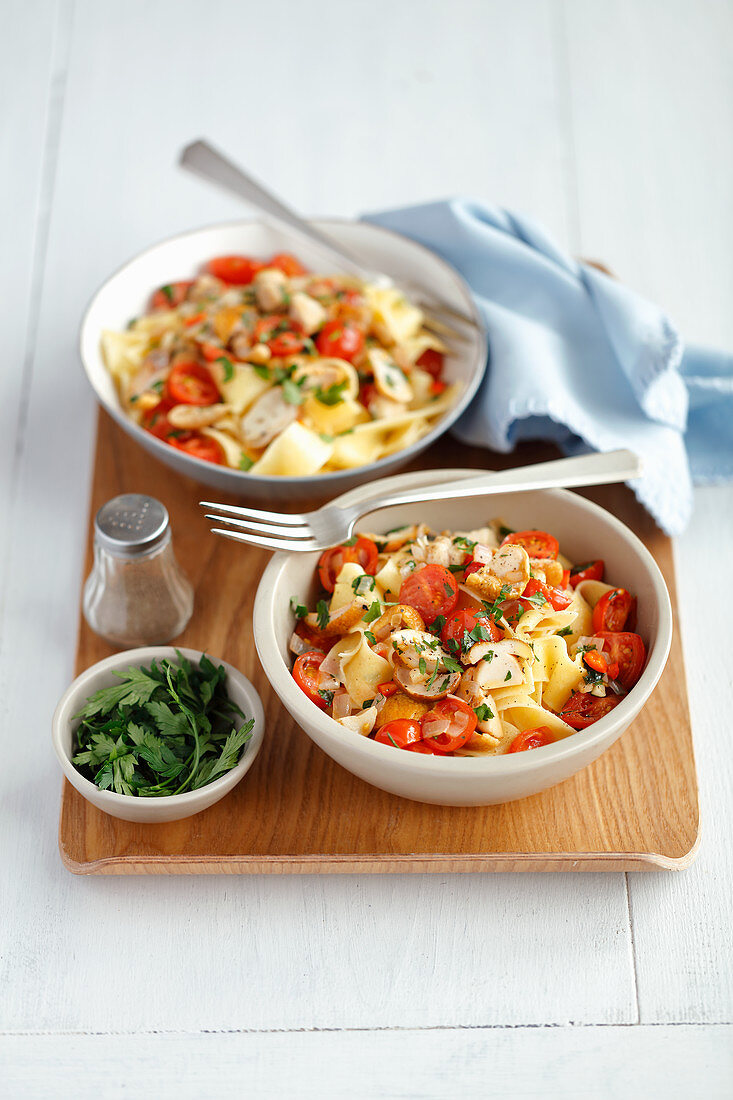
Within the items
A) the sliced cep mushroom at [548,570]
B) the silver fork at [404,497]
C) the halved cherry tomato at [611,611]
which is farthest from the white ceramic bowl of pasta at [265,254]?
the halved cherry tomato at [611,611]

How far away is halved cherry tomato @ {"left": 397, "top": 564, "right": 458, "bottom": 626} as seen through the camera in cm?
246

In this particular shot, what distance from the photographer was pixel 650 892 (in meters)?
2.47

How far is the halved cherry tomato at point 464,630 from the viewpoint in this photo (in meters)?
2.36

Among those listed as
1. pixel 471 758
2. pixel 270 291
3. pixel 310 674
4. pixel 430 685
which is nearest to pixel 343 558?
pixel 310 674

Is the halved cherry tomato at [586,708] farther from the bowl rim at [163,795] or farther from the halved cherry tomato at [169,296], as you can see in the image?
the halved cherry tomato at [169,296]

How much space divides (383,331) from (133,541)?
1.05 meters

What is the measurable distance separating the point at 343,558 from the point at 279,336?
2.58 ft

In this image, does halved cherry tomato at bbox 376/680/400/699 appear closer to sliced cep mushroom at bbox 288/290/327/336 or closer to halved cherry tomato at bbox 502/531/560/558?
Result: halved cherry tomato at bbox 502/531/560/558

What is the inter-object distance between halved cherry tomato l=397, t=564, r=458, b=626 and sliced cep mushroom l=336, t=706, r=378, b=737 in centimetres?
27

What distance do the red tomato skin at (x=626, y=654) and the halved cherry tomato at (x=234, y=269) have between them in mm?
1730

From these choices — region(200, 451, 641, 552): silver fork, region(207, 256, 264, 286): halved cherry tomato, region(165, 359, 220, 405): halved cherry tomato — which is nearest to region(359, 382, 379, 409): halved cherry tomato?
region(165, 359, 220, 405): halved cherry tomato

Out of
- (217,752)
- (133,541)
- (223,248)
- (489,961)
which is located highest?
(223,248)

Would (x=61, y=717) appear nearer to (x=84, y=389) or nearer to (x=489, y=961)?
(x=489, y=961)

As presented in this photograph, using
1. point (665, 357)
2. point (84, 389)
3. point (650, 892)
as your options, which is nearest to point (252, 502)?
point (84, 389)
